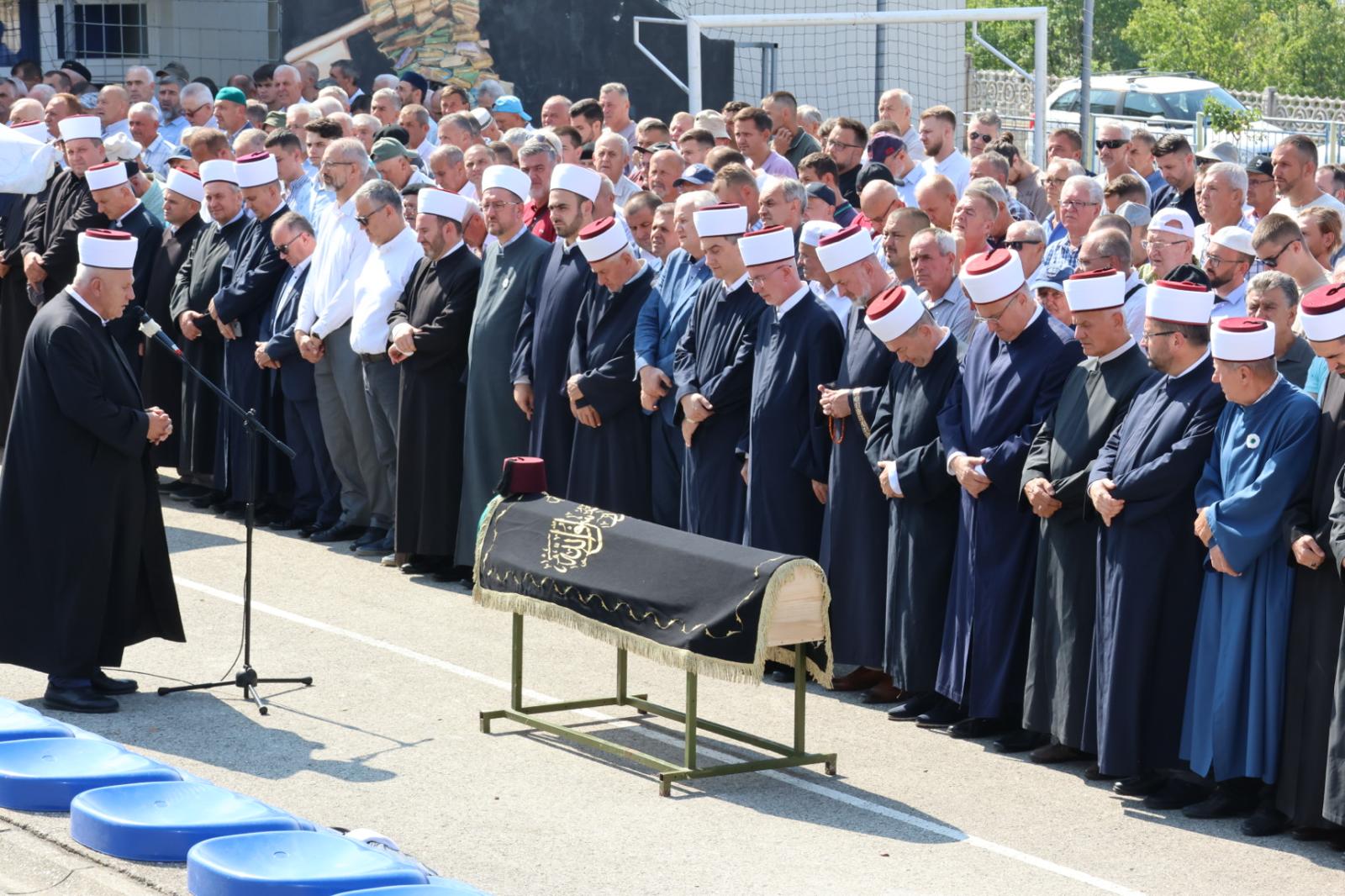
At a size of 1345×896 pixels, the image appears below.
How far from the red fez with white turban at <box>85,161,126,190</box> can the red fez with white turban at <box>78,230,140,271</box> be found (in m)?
4.24

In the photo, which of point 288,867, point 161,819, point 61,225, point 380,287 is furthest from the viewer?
point 61,225

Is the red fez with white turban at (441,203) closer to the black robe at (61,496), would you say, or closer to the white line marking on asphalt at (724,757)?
the white line marking on asphalt at (724,757)

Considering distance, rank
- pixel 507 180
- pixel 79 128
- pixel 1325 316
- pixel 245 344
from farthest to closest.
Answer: pixel 79 128 < pixel 245 344 < pixel 507 180 < pixel 1325 316

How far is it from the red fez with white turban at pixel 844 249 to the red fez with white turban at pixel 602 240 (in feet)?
5.09

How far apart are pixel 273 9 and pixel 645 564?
60.9 ft

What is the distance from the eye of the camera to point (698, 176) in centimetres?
1197

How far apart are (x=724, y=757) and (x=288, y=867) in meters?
2.24

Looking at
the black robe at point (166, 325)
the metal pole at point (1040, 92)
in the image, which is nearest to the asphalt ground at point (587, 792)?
the black robe at point (166, 325)

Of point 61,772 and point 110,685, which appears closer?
point 61,772

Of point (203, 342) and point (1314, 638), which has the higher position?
point (203, 342)

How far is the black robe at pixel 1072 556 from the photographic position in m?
7.36

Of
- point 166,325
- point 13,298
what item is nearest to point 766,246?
point 166,325

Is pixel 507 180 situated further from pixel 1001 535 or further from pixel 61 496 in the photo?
pixel 1001 535

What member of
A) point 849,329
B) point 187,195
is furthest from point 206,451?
point 849,329
